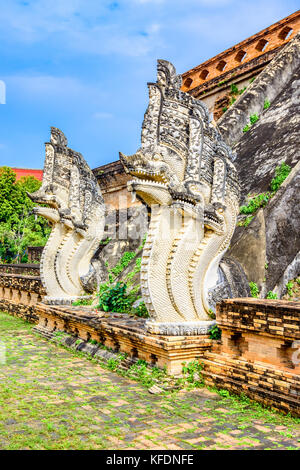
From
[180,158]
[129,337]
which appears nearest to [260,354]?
[129,337]

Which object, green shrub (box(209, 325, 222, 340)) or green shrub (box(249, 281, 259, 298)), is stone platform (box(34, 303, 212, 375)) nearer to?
green shrub (box(209, 325, 222, 340))

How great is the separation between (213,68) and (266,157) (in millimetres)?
7066

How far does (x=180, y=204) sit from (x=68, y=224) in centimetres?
355

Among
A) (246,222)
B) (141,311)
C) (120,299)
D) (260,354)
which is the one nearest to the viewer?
(260,354)

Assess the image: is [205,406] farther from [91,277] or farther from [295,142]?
[295,142]

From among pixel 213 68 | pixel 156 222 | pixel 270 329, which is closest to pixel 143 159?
pixel 156 222

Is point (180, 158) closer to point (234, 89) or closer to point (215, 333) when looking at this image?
point (215, 333)

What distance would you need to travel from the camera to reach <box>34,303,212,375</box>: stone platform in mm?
4199

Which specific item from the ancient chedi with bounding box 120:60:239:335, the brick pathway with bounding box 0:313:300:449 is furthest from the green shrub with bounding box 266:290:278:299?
the brick pathway with bounding box 0:313:300:449

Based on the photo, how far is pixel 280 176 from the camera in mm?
6664

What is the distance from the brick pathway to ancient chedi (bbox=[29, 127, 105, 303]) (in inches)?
114

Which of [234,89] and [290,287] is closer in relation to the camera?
[290,287]

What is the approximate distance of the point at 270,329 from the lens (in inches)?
139

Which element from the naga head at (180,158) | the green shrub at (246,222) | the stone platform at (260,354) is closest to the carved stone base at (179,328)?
the stone platform at (260,354)
